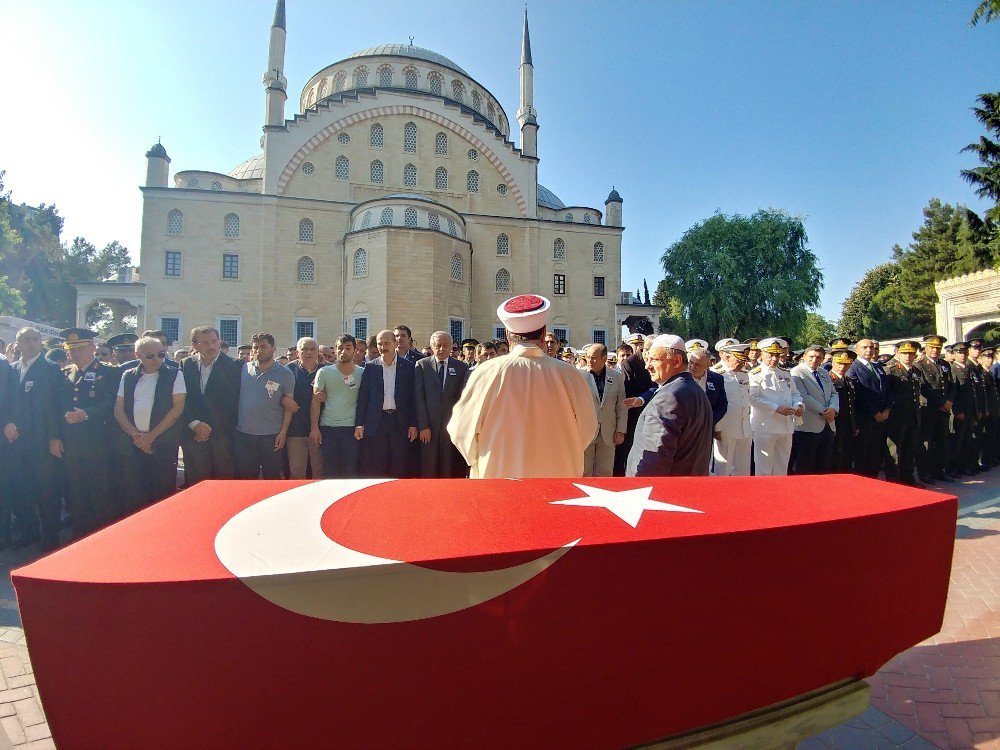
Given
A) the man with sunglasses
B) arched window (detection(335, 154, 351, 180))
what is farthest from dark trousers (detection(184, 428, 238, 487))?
arched window (detection(335, 154, 351, 180))

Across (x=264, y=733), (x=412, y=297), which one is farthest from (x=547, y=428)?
(x=412, y=297)

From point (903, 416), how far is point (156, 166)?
42.4 m

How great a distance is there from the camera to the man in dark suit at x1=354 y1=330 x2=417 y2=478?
628cm

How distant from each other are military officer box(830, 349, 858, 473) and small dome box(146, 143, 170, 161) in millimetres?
41518

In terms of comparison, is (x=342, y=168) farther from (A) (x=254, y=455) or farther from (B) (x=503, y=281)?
(A) (x=254, y=455)

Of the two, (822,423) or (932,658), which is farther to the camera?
(822,423)

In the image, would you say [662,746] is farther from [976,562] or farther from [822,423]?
[822,423]

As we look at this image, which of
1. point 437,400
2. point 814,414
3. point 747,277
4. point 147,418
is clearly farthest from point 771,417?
point 747,277

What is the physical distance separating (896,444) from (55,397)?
11.6 meters

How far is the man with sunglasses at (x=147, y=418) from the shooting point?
519 cm

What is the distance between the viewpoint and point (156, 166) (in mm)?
33094

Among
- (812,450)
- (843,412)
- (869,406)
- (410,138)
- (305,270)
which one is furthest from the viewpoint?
(410,138)

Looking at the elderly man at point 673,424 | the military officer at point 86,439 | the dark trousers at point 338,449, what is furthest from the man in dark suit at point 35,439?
the elderly man at point 673,424

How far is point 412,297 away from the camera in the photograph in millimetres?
30062
